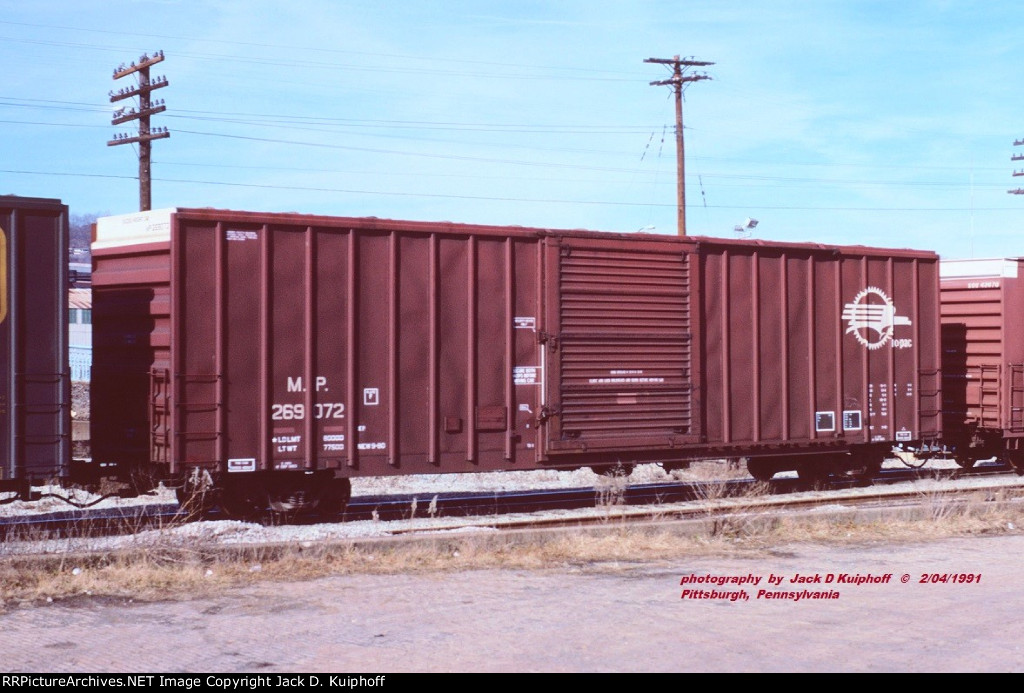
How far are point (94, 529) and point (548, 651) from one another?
23.8ft

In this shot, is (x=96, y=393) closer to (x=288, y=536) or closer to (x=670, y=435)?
(x=288, y=536)

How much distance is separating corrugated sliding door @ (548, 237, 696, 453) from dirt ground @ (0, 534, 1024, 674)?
4.47m

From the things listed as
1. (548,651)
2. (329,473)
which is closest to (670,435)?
(329,473)

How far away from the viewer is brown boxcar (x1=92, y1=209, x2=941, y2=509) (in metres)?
12.1

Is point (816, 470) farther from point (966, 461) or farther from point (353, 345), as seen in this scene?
point (353, 345)

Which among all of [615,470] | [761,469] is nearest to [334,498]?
[615,470]

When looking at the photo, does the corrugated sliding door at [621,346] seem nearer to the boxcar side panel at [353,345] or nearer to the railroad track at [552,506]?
the boxcar side panel at [353,345]

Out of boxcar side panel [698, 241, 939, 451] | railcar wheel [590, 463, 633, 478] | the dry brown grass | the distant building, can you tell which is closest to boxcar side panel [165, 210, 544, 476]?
railcar wheel [590, 463, 633, 478]

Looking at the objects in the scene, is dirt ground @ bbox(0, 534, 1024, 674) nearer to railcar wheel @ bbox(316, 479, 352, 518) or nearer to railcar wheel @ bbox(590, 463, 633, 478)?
railcar wheel @ bbox(316, 479, 352, 518)

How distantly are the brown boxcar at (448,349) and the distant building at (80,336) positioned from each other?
1421 cm

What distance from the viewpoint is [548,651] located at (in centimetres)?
672

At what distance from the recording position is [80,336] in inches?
2643

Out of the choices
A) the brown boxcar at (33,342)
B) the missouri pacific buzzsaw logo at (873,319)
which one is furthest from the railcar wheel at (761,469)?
the brown boxcar at (33,342)

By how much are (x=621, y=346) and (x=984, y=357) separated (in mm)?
7762
